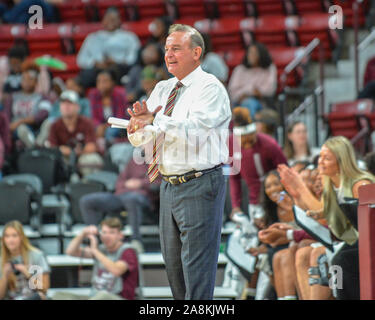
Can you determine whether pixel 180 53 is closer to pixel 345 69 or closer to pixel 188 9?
pixel 345 69

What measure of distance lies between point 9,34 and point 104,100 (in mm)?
2973

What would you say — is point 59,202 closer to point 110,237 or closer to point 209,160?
point 110,237

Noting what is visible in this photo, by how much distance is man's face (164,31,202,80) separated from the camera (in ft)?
11.1

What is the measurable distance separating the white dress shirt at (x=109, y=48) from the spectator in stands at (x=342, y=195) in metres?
4.86

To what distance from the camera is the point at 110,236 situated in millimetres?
6191

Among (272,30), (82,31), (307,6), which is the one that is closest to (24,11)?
(82,31)

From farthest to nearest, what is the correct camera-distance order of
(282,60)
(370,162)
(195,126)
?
(282,60) → (370,162) → (195,126)

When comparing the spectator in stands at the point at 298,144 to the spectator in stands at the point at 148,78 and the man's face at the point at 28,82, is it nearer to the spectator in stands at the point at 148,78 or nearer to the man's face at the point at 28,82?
the spectator in stands at the point at 148,78

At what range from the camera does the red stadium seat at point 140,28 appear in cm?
1031

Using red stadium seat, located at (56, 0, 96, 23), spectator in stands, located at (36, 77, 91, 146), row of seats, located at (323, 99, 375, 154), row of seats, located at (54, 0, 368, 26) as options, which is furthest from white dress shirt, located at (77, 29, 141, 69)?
row of seats, located at (323, 99, 375, 154)

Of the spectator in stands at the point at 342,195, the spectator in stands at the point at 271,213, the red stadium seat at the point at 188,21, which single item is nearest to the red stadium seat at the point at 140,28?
the red stadium seat at the point at 188,21

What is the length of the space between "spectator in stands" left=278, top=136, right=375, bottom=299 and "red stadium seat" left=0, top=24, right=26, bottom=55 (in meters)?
6.64

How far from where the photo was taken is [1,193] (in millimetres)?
6953
